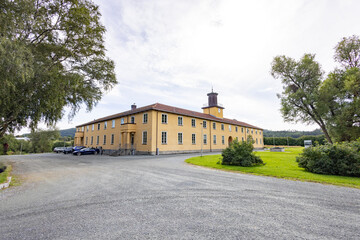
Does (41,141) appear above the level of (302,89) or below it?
below

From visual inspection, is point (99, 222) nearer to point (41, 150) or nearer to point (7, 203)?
point (7, 203)

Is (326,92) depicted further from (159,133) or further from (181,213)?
(181,213)

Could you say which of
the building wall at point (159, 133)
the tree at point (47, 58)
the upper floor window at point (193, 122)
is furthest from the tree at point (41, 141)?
the upper floor window at point (193, 122)

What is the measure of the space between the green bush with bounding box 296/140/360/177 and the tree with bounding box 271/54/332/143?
1443cm

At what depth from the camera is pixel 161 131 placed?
2402cm

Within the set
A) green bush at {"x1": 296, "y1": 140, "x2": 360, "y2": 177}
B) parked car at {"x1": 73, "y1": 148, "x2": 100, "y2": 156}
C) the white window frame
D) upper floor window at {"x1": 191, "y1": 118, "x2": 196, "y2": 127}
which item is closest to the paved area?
green bush at {"x1": 296, "y1": 140, "x2": 360, "y2": 177}

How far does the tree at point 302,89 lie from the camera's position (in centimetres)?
2195

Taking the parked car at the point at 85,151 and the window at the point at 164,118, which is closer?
the window at the point at 164,118

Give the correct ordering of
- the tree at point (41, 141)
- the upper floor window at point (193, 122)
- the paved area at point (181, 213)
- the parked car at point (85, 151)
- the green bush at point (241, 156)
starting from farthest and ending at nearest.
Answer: the tree at point (41, 141) < the upper floor window at point (193, 122) < the parked car at point (85, 151) < the green bush at point (241, 156) < the paved area at point (181, 213)

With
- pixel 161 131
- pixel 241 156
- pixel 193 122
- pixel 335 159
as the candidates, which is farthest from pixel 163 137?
pixel 335 159

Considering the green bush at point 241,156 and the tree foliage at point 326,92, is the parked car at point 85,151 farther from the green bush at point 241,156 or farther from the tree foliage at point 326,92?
the tree foliage at point 326,92

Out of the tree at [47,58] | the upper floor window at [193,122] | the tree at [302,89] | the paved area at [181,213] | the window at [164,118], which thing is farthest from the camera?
the upper floor window at [193,122]

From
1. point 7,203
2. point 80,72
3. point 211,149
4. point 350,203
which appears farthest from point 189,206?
point 211,149

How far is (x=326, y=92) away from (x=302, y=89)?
2.83m
